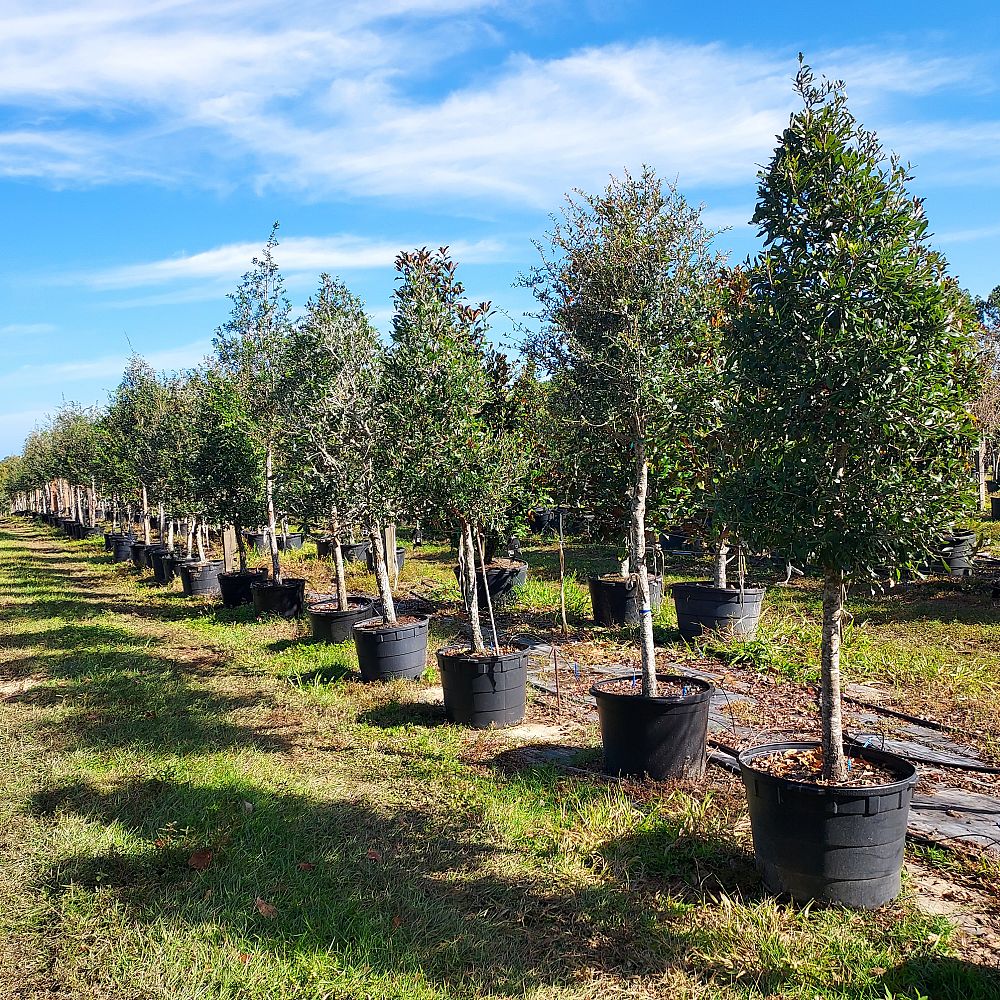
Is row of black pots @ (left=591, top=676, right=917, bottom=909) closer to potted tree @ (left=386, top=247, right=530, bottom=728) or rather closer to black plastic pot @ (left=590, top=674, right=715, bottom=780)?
black plastic pot @ (left=590, top=674, right=715, bottom=780)

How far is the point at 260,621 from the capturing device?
11805mm

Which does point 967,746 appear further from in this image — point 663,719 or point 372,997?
point 372,997

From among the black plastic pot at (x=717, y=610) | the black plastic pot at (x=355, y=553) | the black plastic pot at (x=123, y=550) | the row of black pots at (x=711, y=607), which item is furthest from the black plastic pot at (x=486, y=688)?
the black plastic pot at (x=123, y=550)

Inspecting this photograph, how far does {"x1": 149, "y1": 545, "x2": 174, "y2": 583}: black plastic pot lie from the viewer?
17.3 m

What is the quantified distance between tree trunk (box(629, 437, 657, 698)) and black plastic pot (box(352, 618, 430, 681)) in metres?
3.14

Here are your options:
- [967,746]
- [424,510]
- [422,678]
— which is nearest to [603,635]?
[422,678]

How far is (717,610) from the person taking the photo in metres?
9.02

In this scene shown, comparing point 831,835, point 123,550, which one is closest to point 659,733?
point 831,835

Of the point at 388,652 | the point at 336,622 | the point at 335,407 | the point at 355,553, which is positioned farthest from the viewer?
the point at 355,553

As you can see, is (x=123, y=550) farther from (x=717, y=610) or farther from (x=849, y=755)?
(x=849, y=755)

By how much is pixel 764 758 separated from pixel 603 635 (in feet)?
18.6

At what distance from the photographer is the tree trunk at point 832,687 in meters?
3.86

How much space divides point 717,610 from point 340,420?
4817 mm

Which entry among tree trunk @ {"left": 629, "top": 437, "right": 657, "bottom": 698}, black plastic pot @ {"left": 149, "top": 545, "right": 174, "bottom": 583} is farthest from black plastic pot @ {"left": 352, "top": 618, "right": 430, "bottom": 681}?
black plastic pot @ {"left": 149, "top": 545, "right": 174, "bottom": 583}
